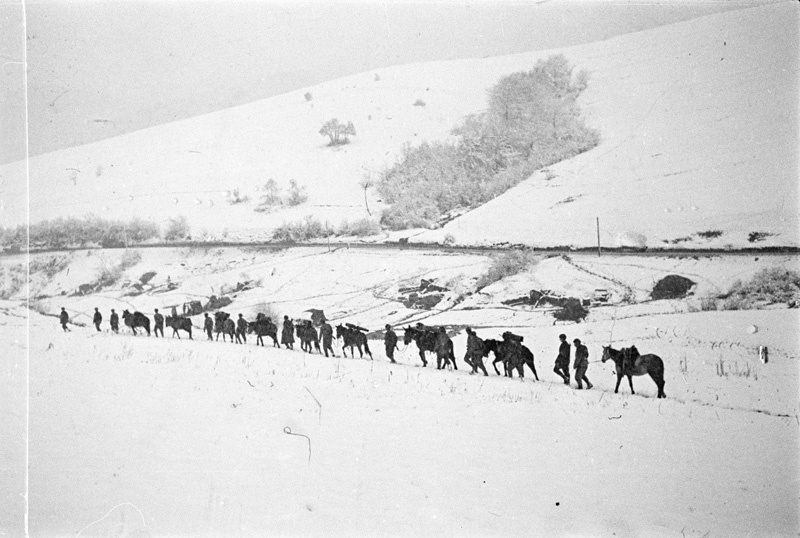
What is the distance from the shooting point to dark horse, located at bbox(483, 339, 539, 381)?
3.69m

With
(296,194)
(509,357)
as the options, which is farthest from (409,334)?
(296,194)

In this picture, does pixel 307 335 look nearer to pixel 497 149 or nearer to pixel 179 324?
pixel 179 324

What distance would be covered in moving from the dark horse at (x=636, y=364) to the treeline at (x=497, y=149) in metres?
1.27

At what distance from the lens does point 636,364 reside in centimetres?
362

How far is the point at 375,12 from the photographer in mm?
4062

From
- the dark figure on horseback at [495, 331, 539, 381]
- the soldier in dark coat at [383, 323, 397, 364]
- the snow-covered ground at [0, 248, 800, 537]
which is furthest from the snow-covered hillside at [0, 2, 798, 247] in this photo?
the soldier in dark coat at [383, 323, 397, 364]

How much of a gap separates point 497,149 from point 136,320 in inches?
106

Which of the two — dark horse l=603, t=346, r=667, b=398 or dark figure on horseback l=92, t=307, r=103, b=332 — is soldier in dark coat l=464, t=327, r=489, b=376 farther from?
dark figure on horseback l=92, t=307, r=103, b=332

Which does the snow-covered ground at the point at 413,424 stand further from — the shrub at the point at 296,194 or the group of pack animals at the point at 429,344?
the shrub at the point at 296,194

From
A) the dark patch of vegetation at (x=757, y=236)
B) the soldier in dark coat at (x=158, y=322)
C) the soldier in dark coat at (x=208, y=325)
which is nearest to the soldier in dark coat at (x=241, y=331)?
the soldier in dark coat at (x=208, y=325)

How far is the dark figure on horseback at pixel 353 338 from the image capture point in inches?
152

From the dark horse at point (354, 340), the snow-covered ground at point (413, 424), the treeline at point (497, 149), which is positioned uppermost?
the treeline at point (497, 149)

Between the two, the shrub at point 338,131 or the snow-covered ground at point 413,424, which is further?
the shrub at point 338,131

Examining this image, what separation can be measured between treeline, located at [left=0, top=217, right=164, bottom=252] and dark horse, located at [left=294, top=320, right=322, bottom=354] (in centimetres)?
116
